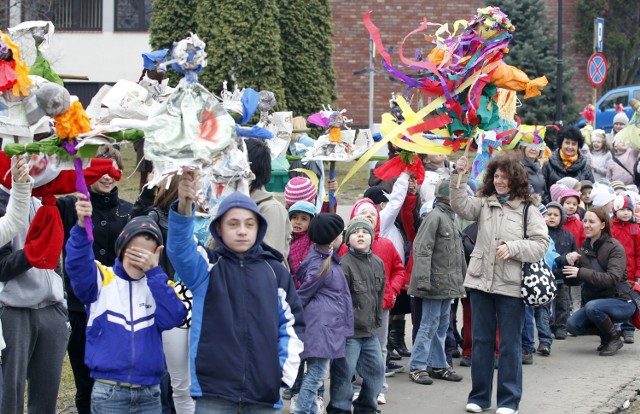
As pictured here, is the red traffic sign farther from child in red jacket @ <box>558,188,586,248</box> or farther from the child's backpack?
the child's backpack

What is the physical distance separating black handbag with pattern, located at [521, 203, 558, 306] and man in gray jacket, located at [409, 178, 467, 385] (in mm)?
1166

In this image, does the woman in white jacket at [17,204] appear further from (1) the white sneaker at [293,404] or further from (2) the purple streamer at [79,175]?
(1) the white sneaker at [293,404]

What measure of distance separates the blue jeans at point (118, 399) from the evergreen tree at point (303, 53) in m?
17.3

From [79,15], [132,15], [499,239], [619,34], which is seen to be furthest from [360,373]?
[619,34]

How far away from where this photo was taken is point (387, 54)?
7.51 meters

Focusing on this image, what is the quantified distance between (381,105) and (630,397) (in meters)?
21.7

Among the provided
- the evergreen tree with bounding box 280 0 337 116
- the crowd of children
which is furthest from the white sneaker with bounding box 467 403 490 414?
the evergreen tree with bounding box 280 0 337 116

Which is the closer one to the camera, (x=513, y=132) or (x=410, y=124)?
(x=410, y=124)

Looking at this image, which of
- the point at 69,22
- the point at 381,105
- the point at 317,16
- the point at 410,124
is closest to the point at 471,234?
the point at 410,124

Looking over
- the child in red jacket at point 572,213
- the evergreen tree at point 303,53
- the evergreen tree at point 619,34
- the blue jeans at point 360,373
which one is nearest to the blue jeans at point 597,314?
the child in red jacket at point 572,213

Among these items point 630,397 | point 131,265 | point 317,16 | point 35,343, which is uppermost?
point 317,16

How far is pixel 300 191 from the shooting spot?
7.93m

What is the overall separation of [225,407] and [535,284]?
127 inches

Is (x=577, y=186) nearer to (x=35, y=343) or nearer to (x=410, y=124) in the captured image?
(x=410, y=124)
